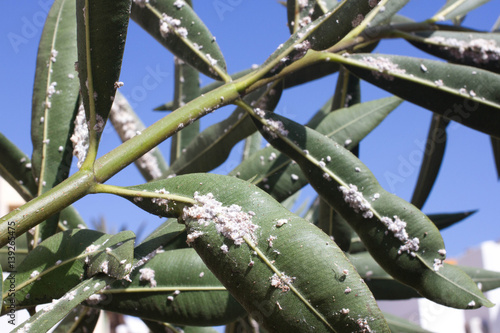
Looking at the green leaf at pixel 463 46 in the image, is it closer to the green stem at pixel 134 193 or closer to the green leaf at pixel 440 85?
the green leaf at pixel 440 85

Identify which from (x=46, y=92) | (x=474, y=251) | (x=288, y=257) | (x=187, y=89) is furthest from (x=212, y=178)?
(x=474, y=251)

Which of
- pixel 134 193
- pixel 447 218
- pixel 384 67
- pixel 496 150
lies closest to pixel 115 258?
pixel 134 193

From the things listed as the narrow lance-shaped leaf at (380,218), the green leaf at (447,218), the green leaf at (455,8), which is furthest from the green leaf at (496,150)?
the narrow lance-shaped leaf at (380,218)

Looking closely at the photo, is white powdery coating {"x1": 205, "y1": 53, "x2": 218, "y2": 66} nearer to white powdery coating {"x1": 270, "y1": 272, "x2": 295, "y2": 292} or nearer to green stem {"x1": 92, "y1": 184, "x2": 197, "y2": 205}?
green stem {"x1": 92, "y1": 184, "x2": 197, "y2": 205}

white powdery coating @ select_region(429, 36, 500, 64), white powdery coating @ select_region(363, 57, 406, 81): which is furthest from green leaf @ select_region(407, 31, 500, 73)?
white powdery coating @ select_region(363, 57, 406, 81)

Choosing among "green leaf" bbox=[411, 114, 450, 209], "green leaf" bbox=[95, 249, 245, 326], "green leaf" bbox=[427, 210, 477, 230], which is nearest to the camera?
"green leaf" bbox=[95, 249, 245, 326]

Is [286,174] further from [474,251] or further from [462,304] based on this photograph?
[474,251]

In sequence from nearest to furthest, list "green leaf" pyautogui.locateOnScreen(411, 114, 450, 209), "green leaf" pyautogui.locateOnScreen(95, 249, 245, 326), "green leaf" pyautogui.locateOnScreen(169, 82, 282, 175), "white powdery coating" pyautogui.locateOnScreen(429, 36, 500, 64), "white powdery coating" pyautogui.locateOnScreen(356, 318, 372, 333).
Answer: "white powdery coating" pyautogui.locateOnScreen(356, 318, 372, 333) < "green leaf" pyautogui.locateOnScreen(95, 249, 245, 326) < "white powdery coating" pyautogui.locateOnScreen(429, 36, 500, 64) < "green leaf" pyautogui.locateOnScreen(169, 82, 282, 175) < "green leaf" pyautogui.locateOnScreen(411, 114, 450, 209)
